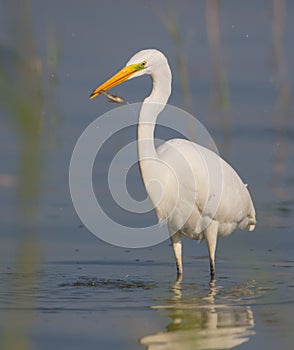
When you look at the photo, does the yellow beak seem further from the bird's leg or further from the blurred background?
the bird's leg

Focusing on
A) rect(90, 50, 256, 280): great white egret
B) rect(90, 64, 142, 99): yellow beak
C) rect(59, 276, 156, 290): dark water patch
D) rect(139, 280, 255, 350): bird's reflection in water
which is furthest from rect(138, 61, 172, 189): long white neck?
rect(139, 280, 255, 350): bird's reflection in water

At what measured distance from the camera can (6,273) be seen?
521cm

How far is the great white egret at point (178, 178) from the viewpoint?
17.0 ft

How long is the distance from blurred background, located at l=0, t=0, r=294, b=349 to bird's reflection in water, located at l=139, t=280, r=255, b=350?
91 mm

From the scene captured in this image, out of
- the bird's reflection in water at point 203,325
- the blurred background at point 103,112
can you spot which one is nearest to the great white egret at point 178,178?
the blurred background at point 103,112

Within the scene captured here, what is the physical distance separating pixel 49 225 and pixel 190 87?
176 inches

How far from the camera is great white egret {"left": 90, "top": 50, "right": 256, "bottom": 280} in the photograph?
5.18m

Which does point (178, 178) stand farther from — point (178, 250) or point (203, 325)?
point (203, 325)

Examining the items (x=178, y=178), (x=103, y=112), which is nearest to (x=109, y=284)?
(x=178, y=178)

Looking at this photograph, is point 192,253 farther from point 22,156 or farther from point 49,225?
point 22,156

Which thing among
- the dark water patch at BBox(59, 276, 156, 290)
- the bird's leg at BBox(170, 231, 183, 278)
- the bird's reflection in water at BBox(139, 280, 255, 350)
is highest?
the bird's leg at BBox(170, 231, 183, 278)

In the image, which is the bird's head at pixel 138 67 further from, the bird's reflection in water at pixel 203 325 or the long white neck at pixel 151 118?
the bird's reflection in water at pixel 203 325

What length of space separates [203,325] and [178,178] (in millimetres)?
1351

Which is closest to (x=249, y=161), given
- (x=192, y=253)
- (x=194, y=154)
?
(x=192, y=253)
